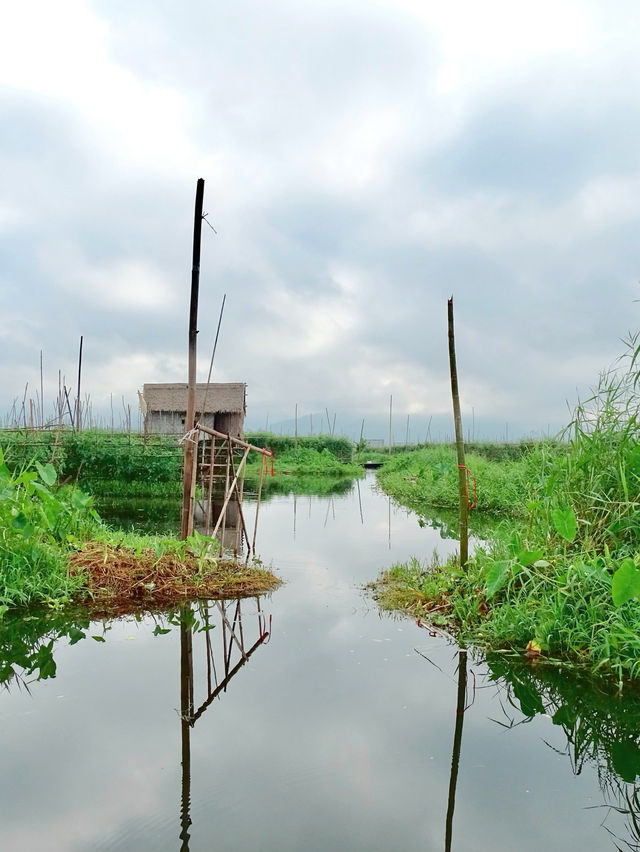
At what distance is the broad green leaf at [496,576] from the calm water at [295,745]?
1.77 feet

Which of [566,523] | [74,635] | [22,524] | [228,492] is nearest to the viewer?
[566,523]

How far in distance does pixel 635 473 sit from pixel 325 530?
634cm

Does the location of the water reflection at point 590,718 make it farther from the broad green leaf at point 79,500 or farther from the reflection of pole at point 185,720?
the broad green leaf at point 79,500

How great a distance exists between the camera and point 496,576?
4664 millimetres

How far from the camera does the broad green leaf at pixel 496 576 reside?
4.62 meters

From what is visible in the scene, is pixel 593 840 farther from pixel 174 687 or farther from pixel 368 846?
pixel 174 687

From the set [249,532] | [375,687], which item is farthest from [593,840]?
Answer: [249,532]

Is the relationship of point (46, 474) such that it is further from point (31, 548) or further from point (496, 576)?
point (496, 576)

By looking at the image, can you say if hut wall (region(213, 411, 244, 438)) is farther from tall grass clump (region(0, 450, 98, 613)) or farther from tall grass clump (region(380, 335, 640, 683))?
tall grass clump (region(380, 335, 640, 683))

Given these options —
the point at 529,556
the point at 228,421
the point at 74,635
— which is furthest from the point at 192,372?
the point at 228,421

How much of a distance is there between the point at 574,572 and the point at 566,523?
353 millimetres

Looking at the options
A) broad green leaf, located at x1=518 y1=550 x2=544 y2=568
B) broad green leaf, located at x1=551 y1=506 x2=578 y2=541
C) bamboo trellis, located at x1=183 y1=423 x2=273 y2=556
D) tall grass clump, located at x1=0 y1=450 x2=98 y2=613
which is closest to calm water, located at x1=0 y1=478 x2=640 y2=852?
tall grass clump, located at x1=0 y1=450 x2=98 y2=613

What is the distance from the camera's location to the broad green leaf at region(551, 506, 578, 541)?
14.9 feet

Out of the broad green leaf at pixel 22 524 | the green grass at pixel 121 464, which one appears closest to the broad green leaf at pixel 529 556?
the broad green leaf at pixel 22 524
